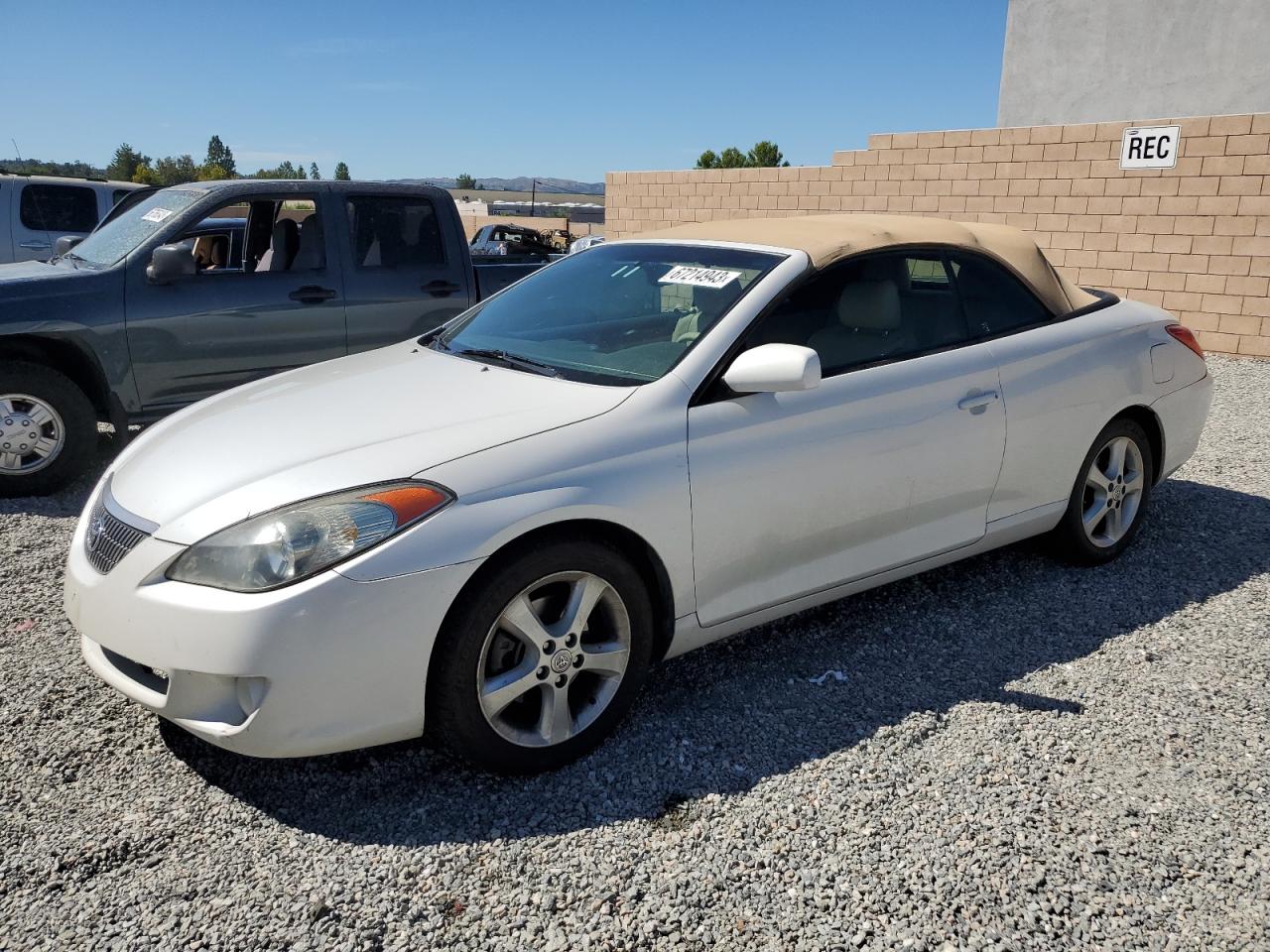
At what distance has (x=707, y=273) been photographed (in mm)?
3668

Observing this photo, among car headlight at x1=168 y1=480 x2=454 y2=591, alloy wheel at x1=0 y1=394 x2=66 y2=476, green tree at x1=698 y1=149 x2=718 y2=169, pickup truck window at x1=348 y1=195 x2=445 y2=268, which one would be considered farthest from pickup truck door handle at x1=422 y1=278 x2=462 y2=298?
green tree at x1=698 y1=149 x2=718 y2=169

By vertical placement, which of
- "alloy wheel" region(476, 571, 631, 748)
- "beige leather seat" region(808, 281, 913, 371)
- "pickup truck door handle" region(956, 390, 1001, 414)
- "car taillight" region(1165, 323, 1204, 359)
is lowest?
"alloy wheel" region(476, 571, 631, 748)

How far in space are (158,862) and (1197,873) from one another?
2667 millimetres

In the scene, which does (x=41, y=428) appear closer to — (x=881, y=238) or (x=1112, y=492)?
(x=881, y=238)

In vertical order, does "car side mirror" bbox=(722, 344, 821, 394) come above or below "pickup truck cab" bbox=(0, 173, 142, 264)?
below

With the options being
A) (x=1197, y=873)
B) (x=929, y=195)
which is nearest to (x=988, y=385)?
(x=1197, y=873)

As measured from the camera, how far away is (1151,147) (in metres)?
10.8

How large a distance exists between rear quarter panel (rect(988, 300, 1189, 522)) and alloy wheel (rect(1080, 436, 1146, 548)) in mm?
194

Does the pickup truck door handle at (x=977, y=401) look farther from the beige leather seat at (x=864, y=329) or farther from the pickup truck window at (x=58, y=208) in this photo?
the pickup truck window at (x=58, y=208)

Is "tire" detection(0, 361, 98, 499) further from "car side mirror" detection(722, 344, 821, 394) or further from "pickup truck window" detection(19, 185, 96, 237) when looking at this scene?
"pickup truck window" detection(19, 185, 96, 237)

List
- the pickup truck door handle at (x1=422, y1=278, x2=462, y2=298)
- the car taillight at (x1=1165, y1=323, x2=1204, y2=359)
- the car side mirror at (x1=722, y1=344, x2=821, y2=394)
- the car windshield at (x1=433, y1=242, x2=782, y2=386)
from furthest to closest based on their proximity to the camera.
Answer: the pickup truck door handle at (x1=422, y1=278, x2=462, y2=298) → the car taillight at (x1=1165, y1=323, x2=1204, y2=359) → the car windshield at (x1=433, y1=242, x2=782, y2=386) → the car side mirror at (x1=722, y1=344, x2=821, y2=394)

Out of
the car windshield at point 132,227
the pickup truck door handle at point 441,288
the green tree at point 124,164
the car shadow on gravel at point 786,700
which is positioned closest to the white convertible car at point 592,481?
the car shadow on gravel at point 786,700

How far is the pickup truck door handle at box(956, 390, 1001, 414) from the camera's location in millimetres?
3774

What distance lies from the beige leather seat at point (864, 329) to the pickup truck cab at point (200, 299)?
3.70 meters
